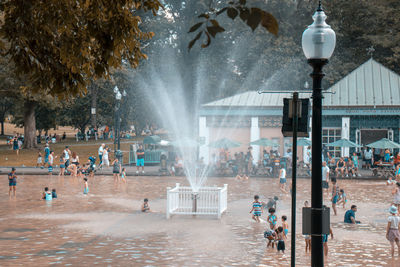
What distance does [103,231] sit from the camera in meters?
17.7

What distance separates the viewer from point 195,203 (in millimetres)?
20000

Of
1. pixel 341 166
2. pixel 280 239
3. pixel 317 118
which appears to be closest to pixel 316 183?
pixel 317 118

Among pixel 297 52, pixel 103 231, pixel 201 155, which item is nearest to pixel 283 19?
pixel 297 52

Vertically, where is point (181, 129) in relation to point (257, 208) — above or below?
above

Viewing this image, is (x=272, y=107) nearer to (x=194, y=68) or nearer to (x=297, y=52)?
(x=297, y=52)

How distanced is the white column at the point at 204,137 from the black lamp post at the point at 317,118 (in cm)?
3620

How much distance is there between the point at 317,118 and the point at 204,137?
36.5 metres

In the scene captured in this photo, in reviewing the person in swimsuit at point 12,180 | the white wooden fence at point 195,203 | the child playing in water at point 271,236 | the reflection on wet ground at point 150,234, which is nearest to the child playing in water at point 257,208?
the reflection on wet ground at point 150,234

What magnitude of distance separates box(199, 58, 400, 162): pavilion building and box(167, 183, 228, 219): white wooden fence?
23586 mm

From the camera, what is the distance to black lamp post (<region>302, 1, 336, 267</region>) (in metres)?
7.92

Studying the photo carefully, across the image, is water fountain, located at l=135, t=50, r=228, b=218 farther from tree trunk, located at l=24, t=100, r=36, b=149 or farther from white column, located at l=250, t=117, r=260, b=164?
tree trunk, located at l=24, t=100, r=36, b=149

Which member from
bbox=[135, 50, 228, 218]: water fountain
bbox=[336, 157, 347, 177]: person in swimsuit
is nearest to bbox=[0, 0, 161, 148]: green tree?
bbox=[135, 50, 228, 218]: water fountain

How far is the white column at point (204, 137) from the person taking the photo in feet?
146

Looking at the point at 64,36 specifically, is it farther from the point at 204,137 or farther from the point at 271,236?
the point at 204,137
